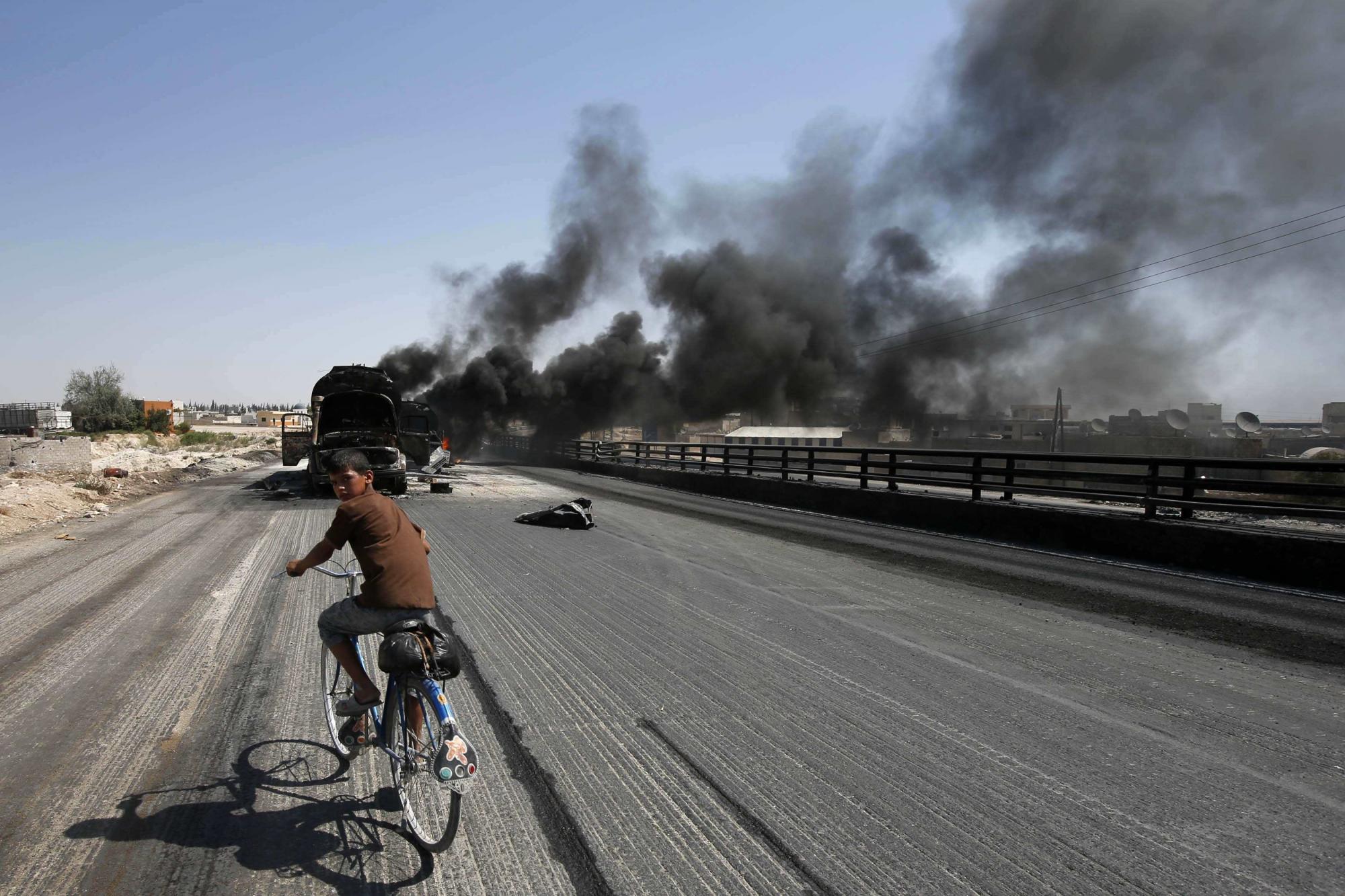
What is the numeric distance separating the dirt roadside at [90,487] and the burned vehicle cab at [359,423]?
4153 millimetres

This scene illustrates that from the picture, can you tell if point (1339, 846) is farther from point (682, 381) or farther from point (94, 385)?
point (94, 385)

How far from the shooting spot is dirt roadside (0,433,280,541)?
14633 millimetres

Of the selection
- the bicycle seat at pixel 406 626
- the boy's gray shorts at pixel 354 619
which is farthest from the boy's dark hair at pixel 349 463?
the bicycle seat at pixel 406 626

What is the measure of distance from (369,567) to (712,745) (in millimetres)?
1879

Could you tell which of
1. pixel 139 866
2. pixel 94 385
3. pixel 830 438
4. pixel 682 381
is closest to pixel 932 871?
pixel 139 866

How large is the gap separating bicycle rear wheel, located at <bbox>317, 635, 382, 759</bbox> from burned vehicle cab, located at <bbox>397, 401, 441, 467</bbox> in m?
21.1

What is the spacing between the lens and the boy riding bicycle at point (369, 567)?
3521mm

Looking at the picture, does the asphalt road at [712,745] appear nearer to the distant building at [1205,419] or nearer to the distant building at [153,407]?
the distant building at [1205,419]

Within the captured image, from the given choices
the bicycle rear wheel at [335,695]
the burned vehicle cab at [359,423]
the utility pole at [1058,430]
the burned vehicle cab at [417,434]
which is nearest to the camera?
the bicycle rear wheel at [335,695]

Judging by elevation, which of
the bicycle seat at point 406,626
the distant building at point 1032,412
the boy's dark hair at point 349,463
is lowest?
the bicycle seat at point 406,626

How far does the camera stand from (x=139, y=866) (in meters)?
3.05

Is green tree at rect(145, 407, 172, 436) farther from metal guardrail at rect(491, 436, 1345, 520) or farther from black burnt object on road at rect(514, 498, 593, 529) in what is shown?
black burnt object on road at rect(514, 498, 593, 529)

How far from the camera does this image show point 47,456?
98.5 feet

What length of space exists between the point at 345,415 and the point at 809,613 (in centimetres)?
1636
